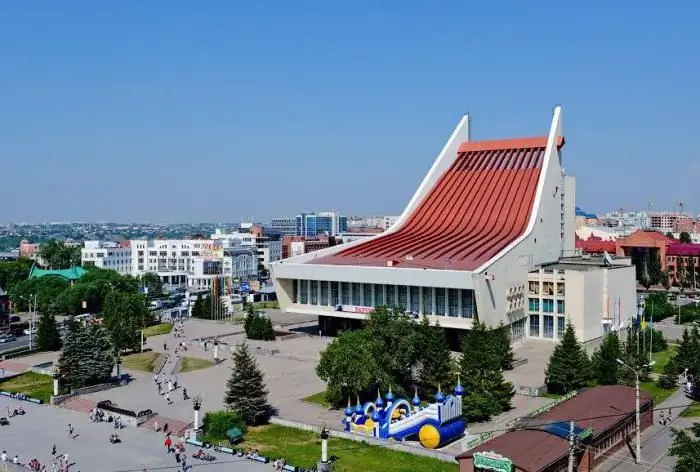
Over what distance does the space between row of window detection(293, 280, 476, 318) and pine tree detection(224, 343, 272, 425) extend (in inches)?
618

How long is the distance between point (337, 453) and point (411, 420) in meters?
3.22

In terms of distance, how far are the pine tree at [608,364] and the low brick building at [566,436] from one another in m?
4.35

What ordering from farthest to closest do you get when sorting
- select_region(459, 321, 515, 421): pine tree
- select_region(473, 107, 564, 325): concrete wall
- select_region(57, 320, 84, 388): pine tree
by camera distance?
1. select_region(473, 107, 564, 325): concrete wall
2. select_region(57, 320, 84, 388): pine tree
3. select_region(459, 321, 515, 421): pine tree

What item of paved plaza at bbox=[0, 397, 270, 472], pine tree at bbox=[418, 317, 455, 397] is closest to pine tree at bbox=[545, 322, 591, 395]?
pine tree at bbox=[418, 317, 455, 397]

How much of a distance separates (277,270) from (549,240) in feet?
A: 68.0

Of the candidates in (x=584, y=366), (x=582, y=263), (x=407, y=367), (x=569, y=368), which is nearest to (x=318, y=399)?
(x=407, y=367)

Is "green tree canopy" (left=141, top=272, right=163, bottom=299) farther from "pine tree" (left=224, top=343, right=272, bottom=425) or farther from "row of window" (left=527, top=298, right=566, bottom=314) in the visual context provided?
"pine tree" (left=224, top=343, right=272, bottom=425)

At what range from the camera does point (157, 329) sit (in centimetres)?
6034

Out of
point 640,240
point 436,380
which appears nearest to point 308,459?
point 436,380

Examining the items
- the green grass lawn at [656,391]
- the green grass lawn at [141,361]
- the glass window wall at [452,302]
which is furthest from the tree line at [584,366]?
the green grass lawn at [141,361]

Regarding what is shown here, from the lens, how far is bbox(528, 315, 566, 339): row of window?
Answer: 49500 mm

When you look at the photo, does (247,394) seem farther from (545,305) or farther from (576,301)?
(545,305)

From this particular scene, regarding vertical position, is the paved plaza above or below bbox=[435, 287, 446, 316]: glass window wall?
below

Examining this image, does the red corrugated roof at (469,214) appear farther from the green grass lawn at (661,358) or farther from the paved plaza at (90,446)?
the paved plaza at (90,446)
